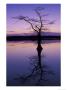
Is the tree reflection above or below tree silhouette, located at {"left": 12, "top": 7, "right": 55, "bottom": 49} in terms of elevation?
below

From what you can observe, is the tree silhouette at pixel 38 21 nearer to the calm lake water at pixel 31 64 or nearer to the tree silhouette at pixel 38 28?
the tree silhouette at pixel 38 28

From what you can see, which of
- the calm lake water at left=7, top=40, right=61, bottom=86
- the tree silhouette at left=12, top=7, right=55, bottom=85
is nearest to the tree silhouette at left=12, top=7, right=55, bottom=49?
the tree silhouette at left=12, top=7, right=55, bottom=85

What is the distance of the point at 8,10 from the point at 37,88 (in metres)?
0.82

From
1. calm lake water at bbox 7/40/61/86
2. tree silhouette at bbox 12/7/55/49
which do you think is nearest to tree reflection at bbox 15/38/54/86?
calm lake water at bbox 7/40/61/86

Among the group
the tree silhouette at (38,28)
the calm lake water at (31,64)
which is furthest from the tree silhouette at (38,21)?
the calm lake water at (31,64)

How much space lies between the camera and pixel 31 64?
2377mm

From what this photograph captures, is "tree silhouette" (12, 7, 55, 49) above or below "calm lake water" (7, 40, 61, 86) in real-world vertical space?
above

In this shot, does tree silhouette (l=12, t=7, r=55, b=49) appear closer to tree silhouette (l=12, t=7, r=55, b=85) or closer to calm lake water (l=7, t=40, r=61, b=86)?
tree silhouette (l=12, t=7, r=55, b=85)

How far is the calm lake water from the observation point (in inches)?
92.8

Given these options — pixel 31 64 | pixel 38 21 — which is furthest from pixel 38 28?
pixel 31 64

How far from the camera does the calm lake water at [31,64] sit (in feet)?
7.73

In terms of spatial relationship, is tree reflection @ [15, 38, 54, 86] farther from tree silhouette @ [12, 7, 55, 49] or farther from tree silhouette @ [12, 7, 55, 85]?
tree silhouette @ [12, 7, 55, 49]

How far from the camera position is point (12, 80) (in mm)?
2361

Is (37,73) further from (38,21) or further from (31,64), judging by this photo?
(38,21)
